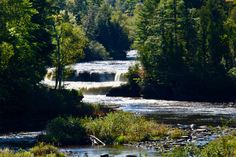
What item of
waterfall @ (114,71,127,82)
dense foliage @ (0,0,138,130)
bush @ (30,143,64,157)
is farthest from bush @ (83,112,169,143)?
waterfall @ (114,71,127,82)

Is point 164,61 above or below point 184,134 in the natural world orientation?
above

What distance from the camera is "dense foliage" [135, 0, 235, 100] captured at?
90312mm

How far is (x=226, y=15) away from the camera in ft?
316

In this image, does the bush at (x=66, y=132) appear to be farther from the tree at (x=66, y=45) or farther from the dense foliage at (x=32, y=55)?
the tree at (x=66, y=45)

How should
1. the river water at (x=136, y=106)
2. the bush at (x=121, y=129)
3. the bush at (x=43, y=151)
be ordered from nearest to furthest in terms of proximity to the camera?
the bush at (x=43, y=151) → the bush at (x=121, y=129) → the river water at (x=136, y=106)

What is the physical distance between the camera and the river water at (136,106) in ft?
191

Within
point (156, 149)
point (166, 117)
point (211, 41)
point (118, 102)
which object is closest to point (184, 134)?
point (156, 149)

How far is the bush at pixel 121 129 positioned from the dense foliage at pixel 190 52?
128ft

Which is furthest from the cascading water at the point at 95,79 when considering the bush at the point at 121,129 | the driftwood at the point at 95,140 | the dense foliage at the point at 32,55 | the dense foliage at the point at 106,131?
the driftwood at the point at 95,140

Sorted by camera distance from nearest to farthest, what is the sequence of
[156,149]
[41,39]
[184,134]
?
[156,149] → [184,134] → [41,39]

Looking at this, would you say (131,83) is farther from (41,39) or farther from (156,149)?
(156,149)

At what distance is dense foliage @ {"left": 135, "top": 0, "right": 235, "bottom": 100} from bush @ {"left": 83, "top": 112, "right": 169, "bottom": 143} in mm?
38954

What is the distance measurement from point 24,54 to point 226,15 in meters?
41.9

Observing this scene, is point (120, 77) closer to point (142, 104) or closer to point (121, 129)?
point (142, 104)
